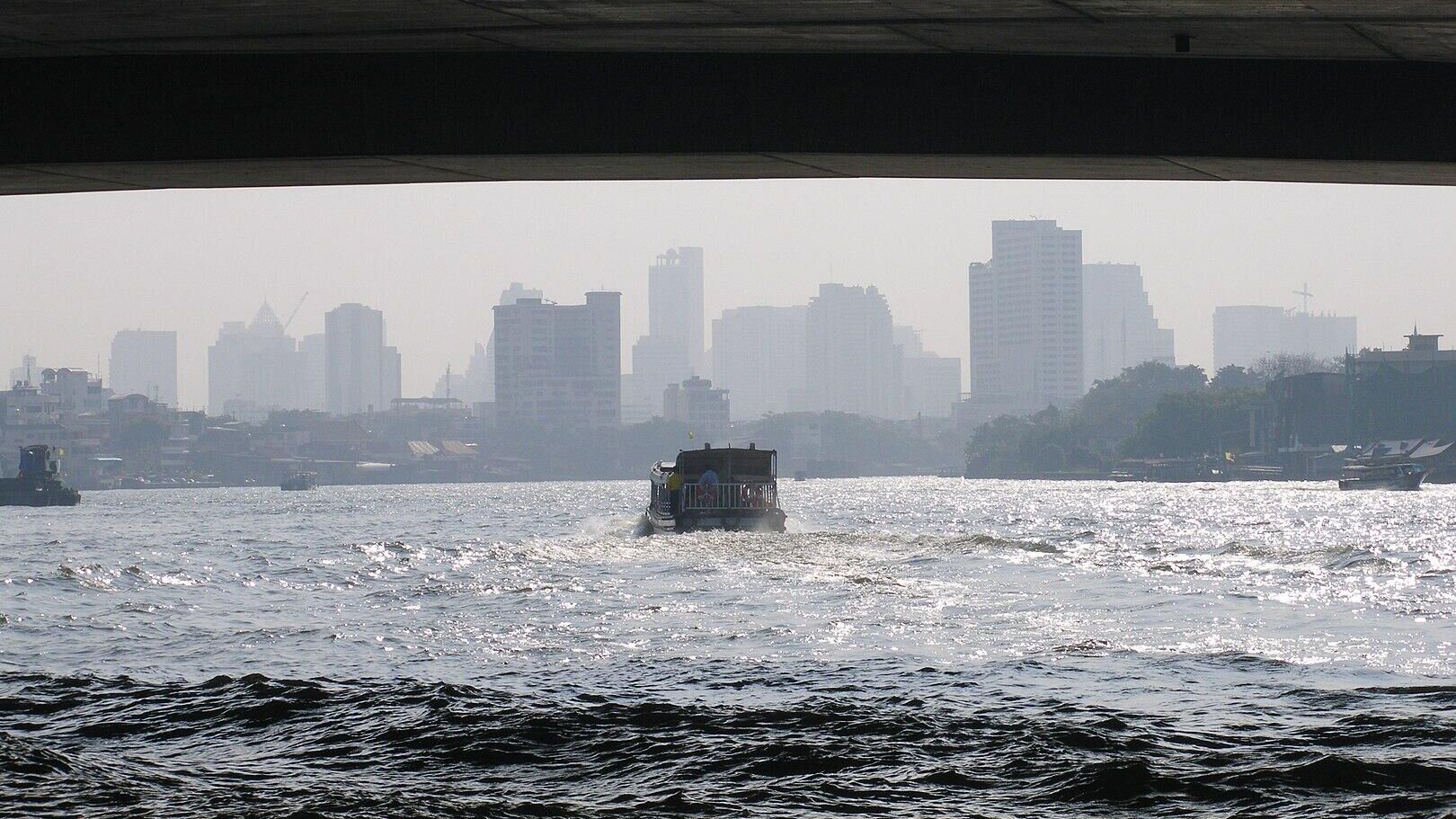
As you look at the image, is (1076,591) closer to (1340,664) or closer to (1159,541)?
(1340,664)

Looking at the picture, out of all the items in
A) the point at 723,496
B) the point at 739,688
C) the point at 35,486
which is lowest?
the point at 35,486

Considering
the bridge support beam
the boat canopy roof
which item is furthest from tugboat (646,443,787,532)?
the bridge support beam

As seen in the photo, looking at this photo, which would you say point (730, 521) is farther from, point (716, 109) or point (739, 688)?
point (716, 109)

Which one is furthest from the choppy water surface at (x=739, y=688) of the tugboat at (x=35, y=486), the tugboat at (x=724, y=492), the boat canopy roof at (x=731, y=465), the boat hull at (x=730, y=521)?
the tugboat at (x=35, y=486)

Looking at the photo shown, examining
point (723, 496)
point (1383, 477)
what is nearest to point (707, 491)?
point (723, 496)

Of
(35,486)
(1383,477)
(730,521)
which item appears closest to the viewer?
(730,521)

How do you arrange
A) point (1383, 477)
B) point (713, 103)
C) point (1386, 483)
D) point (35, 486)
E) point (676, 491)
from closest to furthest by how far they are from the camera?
1. point (713, 103)
2. point (676, 491)
3. point (35, 486)
4. point (1386, 483)
5. point (1383, 477)

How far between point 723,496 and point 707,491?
617mm

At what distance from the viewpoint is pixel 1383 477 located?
484ft

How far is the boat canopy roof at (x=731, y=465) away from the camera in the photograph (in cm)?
6266

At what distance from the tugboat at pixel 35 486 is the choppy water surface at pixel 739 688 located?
103 m

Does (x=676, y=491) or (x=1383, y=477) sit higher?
(x=676, y=491)

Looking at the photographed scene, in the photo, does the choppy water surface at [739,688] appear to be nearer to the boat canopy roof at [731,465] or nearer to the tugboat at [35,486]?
Answer: the boat canopy roof at [731,465]

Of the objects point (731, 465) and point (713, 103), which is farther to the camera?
point (731, 465)
